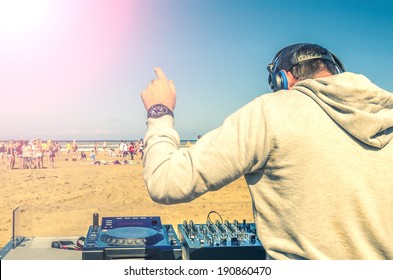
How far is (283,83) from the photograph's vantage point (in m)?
1.53

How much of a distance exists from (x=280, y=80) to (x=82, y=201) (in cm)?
183

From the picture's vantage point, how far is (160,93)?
151 centimetres

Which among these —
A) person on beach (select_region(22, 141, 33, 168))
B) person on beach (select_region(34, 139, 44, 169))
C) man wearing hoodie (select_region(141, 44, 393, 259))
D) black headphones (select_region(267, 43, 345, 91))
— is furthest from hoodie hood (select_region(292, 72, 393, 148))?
person on beach (select_region(22, 141, 33, 168))

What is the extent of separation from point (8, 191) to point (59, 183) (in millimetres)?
2413

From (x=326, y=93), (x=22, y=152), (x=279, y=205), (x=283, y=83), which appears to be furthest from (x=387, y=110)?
(x=22, y=152)

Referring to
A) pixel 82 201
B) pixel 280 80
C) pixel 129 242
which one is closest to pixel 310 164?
pixel 280 80

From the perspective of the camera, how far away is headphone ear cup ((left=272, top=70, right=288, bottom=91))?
1526mm

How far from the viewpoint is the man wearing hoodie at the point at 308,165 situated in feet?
4.22

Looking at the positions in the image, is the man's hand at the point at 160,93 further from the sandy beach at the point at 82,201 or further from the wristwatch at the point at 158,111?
the sandy beach at the point at 82,201

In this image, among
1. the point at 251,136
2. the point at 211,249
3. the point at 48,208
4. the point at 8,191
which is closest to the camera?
the point at 251,136

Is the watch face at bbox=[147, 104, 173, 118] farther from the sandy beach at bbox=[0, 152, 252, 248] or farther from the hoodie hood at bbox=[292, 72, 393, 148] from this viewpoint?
the sandy beach at bbox=[0, 152, 252, 248]

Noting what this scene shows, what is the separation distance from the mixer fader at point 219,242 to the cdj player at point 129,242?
0.09 meters

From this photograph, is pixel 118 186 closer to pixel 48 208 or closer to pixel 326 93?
pixel 48 208

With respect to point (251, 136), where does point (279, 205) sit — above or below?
below
